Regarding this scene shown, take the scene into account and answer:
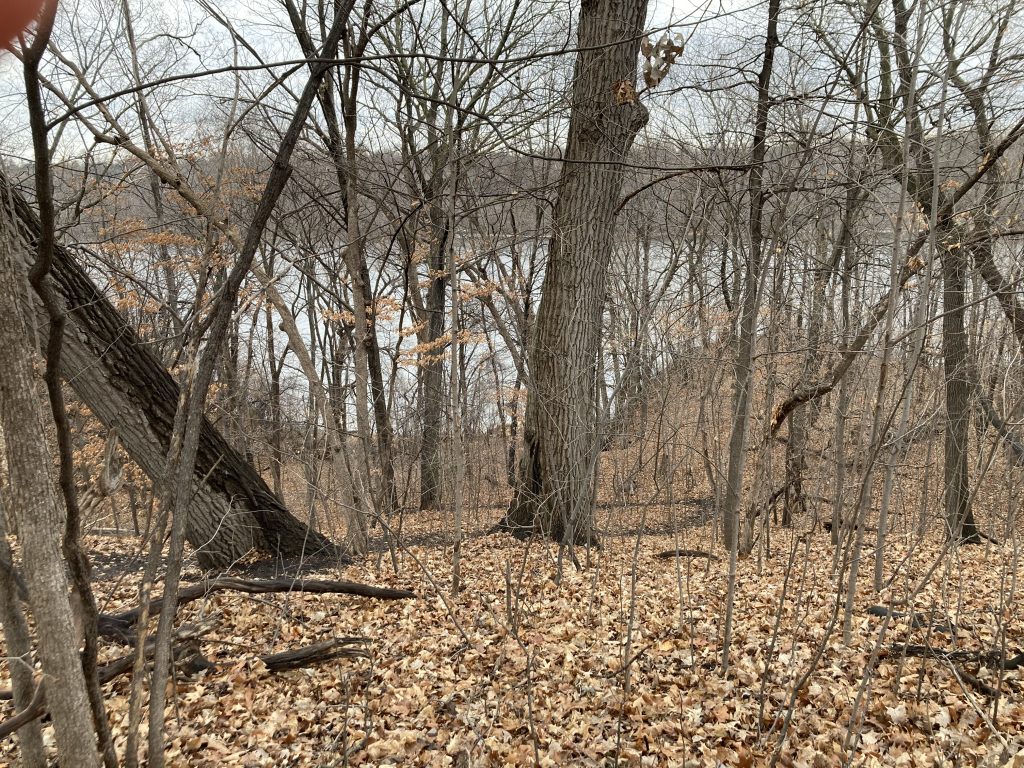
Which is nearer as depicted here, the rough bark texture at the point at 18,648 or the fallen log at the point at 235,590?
the rough bark texture at the point at 18,648

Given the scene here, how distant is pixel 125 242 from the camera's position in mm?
9883

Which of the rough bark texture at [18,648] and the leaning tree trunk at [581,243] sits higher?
the leaning tree trunk at [581,243]

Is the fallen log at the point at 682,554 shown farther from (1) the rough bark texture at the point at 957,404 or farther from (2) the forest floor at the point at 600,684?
(1) the rough bark texture at the point at 957,404

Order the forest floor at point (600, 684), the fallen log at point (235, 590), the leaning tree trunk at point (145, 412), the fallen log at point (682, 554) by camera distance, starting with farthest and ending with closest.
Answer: the fallen log at point (682, 554) < the leaning tree trunk at point (145, 412) < the fallen log at point (235, 590) < the forest floor at point (600, 684)

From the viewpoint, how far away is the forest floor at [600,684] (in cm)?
282

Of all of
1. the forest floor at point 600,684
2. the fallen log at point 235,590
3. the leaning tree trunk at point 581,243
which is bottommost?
the forest floor at point 600,684

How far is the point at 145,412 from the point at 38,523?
3.79 metres

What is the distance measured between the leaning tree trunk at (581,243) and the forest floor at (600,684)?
1.78 metres

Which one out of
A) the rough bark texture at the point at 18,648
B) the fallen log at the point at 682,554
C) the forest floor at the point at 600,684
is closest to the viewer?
the rough bark texture at the point at 18,648

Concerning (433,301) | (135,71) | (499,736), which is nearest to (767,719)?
(499,736)

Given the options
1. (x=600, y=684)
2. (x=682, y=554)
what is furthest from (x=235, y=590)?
(x=682, y=554)

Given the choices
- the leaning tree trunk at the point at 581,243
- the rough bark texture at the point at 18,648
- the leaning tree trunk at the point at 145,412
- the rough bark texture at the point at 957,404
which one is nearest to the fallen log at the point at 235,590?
the leaning tree trunk at the point at 145,412

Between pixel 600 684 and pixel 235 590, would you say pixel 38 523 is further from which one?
pixel 600 684

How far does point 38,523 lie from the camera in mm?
1614
